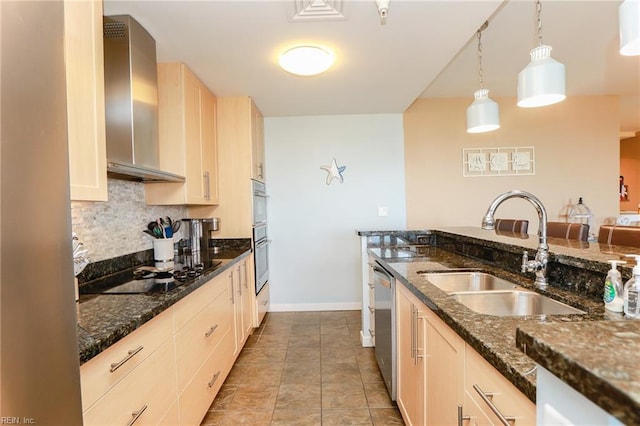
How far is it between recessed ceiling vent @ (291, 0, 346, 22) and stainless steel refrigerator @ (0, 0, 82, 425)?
1264 mm

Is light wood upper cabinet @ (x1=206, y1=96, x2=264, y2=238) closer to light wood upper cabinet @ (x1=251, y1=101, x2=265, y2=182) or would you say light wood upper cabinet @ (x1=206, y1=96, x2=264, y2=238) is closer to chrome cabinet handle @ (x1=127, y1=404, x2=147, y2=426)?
light wood upper cabinet @ (x1=251, y1=101, x2=265, y2=182)

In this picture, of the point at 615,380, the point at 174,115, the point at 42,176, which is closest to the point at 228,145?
the point at 174,115

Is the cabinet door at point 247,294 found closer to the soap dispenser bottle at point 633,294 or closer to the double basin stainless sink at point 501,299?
the double basin stainless sink at point 501,299

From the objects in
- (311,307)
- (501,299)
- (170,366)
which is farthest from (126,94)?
(311,307)

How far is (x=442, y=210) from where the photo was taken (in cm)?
381

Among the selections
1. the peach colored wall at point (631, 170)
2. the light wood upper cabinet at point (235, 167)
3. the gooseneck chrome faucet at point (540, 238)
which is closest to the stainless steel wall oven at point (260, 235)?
the light wood upper cabinet at point (235, 167)

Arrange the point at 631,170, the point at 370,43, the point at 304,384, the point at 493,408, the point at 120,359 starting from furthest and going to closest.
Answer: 1. the point at 631,170
2. the point at 304,384
3. the point at 370,43
4. the point at 120,359
5. the point at 493,408

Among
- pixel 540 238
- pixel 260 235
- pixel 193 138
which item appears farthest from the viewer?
pixel 260 235

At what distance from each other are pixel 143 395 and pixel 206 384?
69 cm

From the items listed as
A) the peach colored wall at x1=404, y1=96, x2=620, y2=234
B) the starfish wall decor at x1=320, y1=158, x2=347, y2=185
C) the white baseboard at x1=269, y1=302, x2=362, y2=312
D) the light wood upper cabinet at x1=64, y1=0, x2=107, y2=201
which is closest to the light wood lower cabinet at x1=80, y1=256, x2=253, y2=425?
the light wood upper cabinet at x1=64, y1=0, x2=107, y2=201

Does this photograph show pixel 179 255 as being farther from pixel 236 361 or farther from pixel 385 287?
pixel 385 287

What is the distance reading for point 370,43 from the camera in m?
2.02

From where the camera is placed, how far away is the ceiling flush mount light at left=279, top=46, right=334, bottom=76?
202cm

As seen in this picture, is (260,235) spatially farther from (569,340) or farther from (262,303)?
(569,340)
